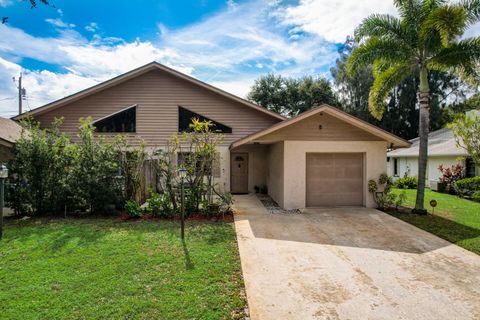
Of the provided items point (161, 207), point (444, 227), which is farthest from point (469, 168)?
point (161, 207)

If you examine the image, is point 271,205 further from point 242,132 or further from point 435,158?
point 435,158

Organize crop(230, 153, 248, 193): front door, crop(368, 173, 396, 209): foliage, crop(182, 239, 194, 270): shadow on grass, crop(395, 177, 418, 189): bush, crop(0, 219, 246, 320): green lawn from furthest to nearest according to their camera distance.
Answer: crop(395, 177, 418, 189): bush < crop(230, 153, 248, 193): front door < crop(368, 173, 396, 209): foliage < crop(182, 239, 194, 270): shadow on grass < crop(0, 219, 246, 320): green lawn

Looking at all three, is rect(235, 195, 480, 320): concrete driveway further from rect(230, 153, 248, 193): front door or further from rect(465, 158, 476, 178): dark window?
rect(465, 158, 476, 178): dark window

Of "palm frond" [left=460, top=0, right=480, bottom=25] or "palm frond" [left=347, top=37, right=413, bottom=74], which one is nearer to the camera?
"palm frond" [left=460, top=0, right=480, bottom=25]

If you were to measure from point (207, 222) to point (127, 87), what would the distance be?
9.47 metres

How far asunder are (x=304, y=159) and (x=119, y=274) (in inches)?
301

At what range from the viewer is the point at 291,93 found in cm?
2980

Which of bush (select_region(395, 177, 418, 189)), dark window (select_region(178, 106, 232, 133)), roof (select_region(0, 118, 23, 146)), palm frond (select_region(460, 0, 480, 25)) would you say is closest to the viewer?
palm frond (select_region(460, 0, 480, 25))

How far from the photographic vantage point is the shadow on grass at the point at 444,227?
7068 mm

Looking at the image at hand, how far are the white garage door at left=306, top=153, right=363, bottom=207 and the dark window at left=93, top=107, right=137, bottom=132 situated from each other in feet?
29.8

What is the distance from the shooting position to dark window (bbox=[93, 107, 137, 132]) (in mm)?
14209

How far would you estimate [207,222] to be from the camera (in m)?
8.48

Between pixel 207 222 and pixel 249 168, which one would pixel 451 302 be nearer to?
pixel 207 222

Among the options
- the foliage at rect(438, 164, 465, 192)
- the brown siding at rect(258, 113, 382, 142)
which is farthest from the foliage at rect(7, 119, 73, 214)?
the foliage at rect(438, 164, 465, 192)
